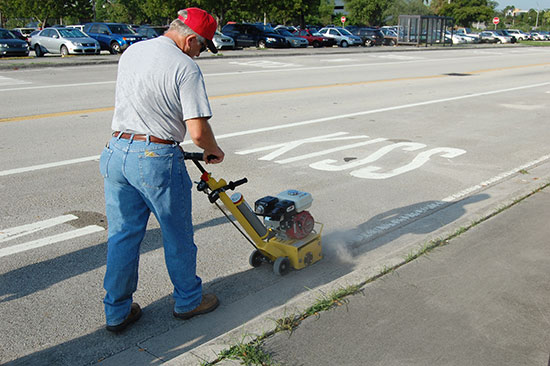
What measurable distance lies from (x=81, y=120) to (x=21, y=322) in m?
7.50

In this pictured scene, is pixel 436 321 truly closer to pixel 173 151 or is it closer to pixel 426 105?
pixel 173 151

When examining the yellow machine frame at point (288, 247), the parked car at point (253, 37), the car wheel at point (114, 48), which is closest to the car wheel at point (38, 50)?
the car wheel at point (114, 48)

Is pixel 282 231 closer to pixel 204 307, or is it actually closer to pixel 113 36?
pixel 204 307

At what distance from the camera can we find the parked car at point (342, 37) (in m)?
43.9

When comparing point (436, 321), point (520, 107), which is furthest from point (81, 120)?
point (520, 107)

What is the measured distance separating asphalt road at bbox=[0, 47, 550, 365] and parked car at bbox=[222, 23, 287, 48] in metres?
23.2

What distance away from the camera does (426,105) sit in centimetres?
1365

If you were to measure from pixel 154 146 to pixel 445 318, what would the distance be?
213 centimetres

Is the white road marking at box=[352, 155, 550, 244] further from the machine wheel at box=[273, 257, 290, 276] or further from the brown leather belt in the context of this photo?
the brown leather belt

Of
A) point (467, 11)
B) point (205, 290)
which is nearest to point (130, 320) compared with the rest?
point (205, 290)

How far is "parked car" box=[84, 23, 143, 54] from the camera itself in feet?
100.0

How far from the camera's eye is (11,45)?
26766 millimetres

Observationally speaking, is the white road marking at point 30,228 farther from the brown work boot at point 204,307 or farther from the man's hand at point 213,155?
the man's hand at point 213,155

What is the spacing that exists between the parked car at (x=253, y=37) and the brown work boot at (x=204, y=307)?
117 feet
